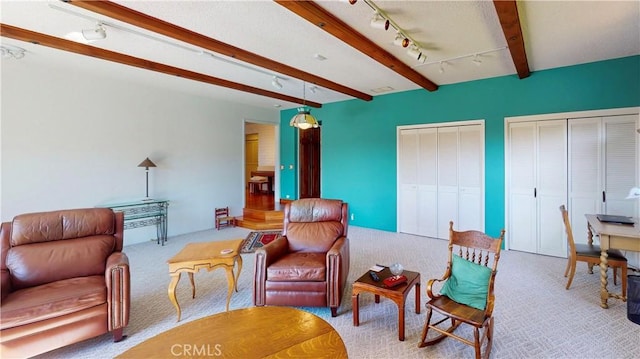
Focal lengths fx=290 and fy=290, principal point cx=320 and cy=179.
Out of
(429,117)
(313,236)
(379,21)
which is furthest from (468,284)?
(429,117)

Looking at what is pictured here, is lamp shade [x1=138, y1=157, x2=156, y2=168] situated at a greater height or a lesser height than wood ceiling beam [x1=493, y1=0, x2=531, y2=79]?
lesser

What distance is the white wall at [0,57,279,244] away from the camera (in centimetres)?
407

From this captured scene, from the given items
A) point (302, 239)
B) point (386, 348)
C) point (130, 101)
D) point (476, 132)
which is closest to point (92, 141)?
point (130, 101)

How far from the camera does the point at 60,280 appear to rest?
2.47 meters

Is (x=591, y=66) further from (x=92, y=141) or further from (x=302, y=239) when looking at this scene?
(x=92, y=141)

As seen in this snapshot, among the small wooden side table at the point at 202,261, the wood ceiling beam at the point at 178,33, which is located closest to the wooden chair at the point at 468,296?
the small wooden side table at the point at 202,261

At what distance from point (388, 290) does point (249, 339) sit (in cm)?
120

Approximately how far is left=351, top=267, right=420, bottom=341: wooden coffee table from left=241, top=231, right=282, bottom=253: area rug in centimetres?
265

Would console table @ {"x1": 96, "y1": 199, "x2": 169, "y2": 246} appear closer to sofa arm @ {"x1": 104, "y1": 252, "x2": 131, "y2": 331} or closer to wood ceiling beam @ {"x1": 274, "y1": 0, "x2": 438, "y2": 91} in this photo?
sofa arm @ {"x1": 104, "y1": 252, "x2": 131, "y2": 331}

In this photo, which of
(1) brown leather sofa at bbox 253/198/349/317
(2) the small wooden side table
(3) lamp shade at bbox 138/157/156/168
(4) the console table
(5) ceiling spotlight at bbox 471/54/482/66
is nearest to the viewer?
(2) the small wooden side table

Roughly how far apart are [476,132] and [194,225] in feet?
18.8

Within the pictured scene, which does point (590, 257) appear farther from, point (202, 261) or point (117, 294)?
point (117, 294)

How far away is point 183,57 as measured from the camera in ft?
12.6

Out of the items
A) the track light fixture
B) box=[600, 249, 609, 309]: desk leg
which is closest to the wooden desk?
box=[600, 249, 609, 309]: desk leg
